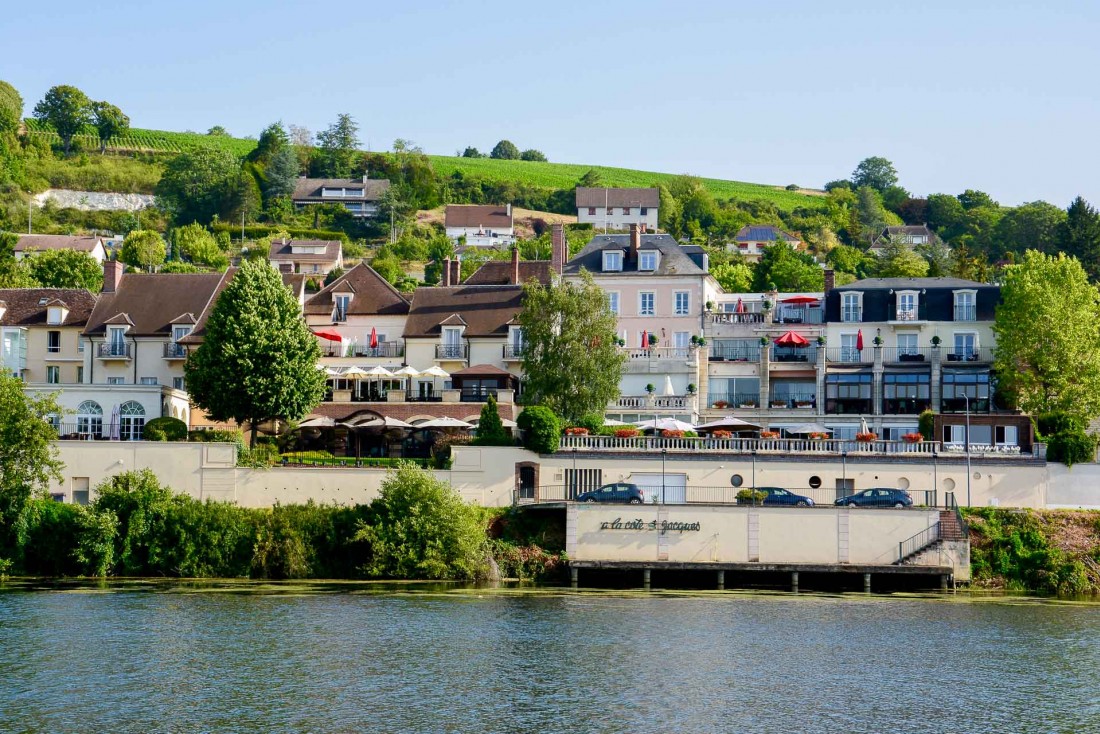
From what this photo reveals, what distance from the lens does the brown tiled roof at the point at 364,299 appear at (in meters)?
82.7

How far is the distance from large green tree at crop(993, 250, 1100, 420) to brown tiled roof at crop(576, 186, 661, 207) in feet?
291

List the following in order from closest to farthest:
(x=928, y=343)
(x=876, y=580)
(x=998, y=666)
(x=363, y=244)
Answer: (x=998, y=666) → (x=876, y=580) → (x=928, y=343) → (x=363, y=244)

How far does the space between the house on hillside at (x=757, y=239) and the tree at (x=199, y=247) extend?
5302 centimetres

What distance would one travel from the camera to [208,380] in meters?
66.0

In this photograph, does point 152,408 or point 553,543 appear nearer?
point 553,543

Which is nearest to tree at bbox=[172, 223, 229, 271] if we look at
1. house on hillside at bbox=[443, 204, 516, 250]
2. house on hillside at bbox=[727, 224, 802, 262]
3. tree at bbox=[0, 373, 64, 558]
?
house on hillside at bbox=[443, 204, 516, 250]

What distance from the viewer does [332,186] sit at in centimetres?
16775

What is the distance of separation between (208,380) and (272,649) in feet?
79.6

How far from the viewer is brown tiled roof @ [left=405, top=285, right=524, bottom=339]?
3145 inches

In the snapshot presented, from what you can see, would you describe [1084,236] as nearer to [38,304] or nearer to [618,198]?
[618,198]

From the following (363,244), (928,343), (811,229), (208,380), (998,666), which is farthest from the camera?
(811,229)

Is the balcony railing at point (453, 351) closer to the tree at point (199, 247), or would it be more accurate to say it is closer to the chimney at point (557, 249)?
the chimney at point (557, 249)

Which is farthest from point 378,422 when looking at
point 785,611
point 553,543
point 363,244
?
point 363,244

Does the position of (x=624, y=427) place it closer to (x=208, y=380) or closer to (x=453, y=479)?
(x=453, y=479)
